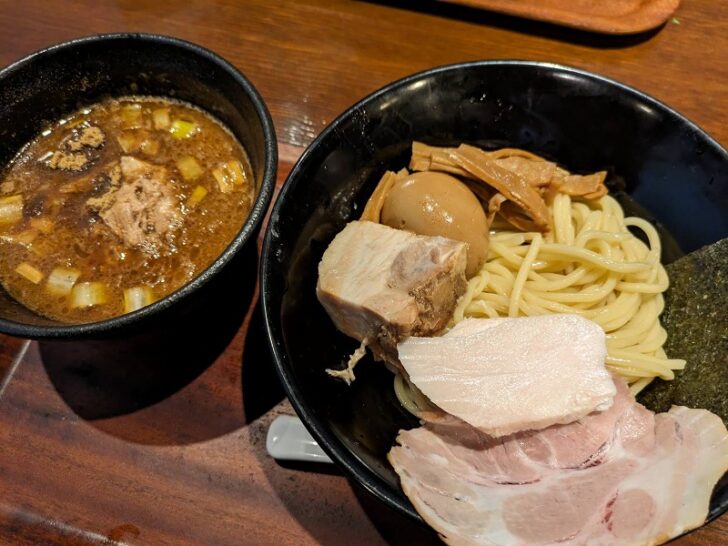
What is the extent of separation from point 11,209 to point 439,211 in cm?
142

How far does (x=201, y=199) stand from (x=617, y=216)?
1.46 meters

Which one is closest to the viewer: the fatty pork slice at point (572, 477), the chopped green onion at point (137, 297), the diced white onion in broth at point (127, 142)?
the fatty pork slice at point (572, 477)

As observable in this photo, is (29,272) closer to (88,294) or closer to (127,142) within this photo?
(88,294)

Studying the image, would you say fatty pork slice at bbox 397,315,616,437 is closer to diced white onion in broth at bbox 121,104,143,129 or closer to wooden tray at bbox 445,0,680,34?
diced white onion in broth at bbox 121,104,143,129

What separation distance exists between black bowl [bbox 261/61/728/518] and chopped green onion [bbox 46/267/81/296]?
0.63 meters

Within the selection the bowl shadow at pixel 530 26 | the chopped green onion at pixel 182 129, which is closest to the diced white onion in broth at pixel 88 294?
the chopped green onion at pixel 182 129

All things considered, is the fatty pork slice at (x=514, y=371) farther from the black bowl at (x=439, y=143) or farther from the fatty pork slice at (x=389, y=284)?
the black bowl at (x=439, y=143)

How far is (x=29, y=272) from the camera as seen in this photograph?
66.1 inches

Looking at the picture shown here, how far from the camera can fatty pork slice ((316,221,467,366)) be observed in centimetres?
150

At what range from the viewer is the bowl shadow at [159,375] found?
1.73 metres

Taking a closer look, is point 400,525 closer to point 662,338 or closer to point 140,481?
point 140,481

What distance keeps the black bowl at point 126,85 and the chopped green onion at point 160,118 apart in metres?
0.07

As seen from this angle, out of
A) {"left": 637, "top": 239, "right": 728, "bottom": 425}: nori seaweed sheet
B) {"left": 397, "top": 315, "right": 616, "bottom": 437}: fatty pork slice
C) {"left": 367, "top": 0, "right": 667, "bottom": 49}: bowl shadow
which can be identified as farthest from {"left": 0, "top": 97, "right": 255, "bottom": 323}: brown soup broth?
{"left": 637, "top": 239, "right": 728, "bottom": 425}: nori seaweed sheet

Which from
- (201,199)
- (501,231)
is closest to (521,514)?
(501,231)
